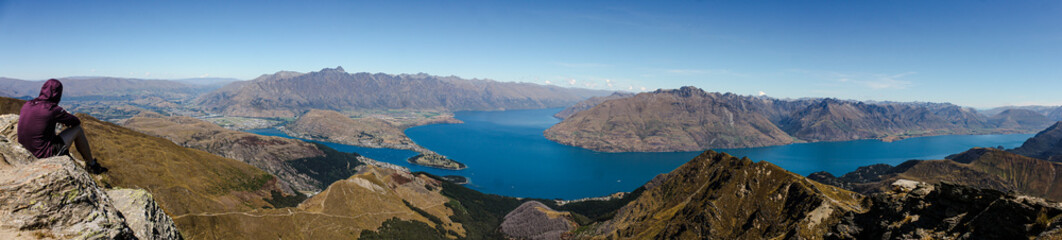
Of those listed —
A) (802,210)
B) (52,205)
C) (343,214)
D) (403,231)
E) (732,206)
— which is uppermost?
(52,205)

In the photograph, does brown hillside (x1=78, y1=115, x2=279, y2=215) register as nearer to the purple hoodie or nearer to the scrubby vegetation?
the scrubby vegetation

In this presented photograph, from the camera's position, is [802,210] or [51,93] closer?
[51,93]

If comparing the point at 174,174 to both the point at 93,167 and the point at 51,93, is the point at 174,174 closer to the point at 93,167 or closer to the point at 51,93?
the point at 93,167

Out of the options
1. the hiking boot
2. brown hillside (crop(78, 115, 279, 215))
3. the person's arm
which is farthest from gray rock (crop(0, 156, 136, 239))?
brown hillside (crop(78, 115, 279, 215))

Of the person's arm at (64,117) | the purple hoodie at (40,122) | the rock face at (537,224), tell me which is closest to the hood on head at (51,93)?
the purple hoodie at (40,122)

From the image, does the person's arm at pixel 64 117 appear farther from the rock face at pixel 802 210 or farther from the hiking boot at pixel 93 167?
the rock face at pixel 802 210

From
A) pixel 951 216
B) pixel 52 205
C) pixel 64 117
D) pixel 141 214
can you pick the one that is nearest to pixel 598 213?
pixel 951 216
